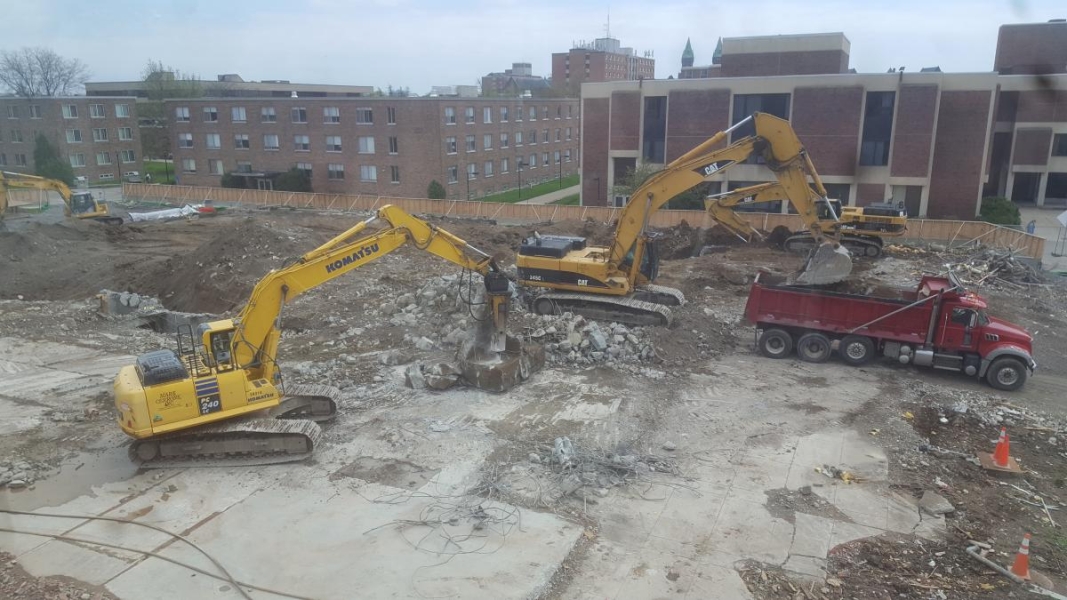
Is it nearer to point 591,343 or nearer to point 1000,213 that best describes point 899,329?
point 591,343

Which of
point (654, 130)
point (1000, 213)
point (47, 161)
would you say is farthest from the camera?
point (47, 161)

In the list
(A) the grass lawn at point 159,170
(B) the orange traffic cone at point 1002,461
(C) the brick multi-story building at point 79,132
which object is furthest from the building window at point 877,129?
(A) the grass lawn at point 159,170

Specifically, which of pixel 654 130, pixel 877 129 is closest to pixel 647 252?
pixel 877 129

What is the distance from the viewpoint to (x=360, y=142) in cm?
4816

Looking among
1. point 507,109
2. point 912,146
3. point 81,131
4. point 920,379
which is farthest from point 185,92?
point 920,379

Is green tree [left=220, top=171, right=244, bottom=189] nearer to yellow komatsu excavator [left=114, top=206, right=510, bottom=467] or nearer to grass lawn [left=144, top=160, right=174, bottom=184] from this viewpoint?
grass lawn [left=144, top=160, right=174, bottom=184]

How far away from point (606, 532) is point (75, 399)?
11843mm

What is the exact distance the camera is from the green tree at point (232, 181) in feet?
172

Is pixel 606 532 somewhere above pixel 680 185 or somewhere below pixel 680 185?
below

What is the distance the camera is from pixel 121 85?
244 ft

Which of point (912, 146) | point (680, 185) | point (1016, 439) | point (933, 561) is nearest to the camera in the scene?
point (933, 561)

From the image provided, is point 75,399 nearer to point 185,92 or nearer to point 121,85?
point 185,92

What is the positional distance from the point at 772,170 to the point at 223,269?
17271 mm

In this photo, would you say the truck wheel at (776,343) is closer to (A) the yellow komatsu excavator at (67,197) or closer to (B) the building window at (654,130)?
(B) the building window at (654,130)
